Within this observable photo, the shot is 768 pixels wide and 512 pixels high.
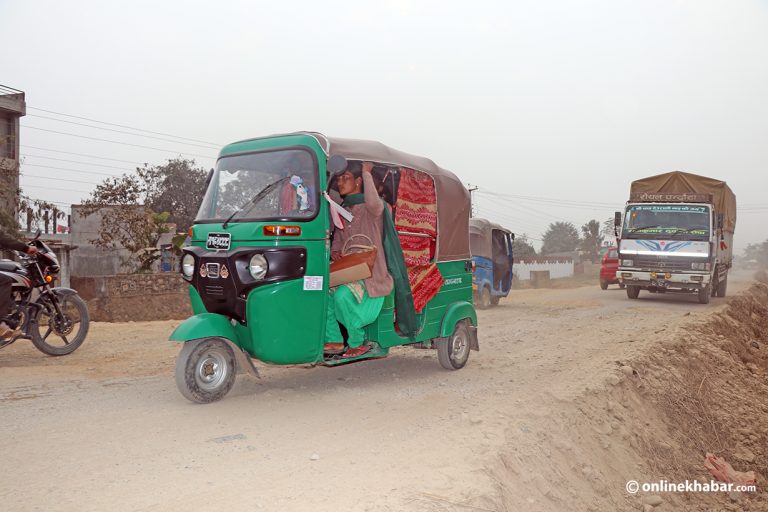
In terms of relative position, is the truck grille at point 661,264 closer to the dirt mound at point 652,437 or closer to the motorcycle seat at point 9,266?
the dirt mound at point 652,437

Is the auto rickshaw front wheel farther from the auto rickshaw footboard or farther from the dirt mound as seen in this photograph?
the auto rickshaw footboard

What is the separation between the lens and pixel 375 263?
254 inches

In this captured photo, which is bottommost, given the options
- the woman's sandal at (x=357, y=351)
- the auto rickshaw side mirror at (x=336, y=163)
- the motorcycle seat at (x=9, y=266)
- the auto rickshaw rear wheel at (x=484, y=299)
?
the auto rickshaw rear wheel at (x=484, y=299)

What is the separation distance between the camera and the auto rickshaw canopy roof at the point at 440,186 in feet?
20.5

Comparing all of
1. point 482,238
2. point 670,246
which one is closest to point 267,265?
point 482,238

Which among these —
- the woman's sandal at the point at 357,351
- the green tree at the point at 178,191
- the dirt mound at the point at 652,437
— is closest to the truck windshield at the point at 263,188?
the woman's sandal at the point at 357,351

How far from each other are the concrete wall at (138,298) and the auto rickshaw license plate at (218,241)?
1274 cm

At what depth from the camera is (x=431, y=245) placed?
24.2 feet

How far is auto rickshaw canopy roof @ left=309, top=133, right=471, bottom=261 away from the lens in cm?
625

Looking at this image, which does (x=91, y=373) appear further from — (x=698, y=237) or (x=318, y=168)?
(x=698, y=237)

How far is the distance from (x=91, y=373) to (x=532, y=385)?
16.9 ft

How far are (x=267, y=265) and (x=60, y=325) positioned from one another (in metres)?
4.57

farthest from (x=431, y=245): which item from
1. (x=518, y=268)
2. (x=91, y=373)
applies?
(x=518, y=268)

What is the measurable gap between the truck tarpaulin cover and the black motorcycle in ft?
50.3
